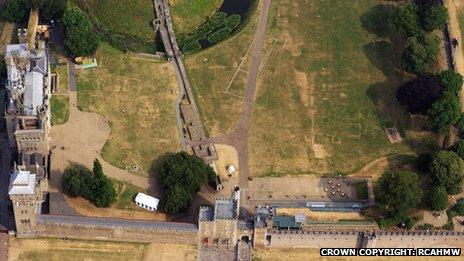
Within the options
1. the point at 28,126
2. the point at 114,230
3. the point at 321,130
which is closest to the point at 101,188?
the point at 114,230

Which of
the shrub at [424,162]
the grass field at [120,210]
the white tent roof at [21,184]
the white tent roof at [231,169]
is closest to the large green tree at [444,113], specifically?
the shrub at [424,162]

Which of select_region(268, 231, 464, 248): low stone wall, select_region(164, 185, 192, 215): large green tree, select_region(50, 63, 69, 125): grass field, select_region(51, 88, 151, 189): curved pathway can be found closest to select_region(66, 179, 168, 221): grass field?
select_region(164, 185, 192, 215): large green tree

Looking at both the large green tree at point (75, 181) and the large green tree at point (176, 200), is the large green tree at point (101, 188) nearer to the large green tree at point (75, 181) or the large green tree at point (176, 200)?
the large green tree at point (75, 181)

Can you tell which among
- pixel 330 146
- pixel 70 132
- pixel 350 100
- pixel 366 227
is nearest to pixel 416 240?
pixel 366 227

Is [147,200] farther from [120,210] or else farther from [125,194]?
[120,210]

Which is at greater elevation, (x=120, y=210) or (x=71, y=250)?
(x=120, y=210)

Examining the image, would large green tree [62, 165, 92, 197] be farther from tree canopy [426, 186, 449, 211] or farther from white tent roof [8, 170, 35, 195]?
tree canopy [426, 186, 449, 211]

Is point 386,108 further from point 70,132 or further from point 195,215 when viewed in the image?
point 70,132
